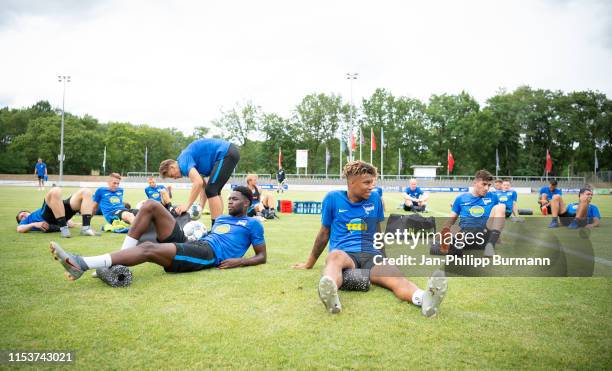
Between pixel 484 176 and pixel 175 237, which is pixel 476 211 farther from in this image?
pixel 175 237

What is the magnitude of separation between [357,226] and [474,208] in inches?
142

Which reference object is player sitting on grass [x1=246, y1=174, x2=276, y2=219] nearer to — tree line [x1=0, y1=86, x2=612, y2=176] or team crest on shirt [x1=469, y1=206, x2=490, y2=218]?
team crest on shirt [x1=469, y1=206, x2=490, y2=218]

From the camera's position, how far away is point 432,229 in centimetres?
955

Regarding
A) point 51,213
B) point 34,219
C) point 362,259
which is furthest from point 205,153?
point 362,259

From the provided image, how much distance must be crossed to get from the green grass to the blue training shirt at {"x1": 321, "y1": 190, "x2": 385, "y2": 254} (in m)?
0.56

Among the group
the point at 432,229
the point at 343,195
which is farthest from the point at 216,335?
the point at 432,229

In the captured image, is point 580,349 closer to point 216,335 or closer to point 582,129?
point 216,335

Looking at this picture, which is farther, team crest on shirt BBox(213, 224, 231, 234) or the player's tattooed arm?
team crest on shirt BBox(213, 224, 231, 234)

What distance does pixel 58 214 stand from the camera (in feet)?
27.9

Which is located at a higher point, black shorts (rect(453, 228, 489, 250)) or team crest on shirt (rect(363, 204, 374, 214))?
team crest on shirt (rect(363, 204, 374, 214))

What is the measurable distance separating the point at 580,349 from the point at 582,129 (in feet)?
268

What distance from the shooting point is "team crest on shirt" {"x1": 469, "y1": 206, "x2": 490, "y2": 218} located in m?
7.20

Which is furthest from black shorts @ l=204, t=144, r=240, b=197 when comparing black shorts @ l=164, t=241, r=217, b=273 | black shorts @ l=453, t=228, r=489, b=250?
black shorts @ l=453, t=228, r=489, b=250

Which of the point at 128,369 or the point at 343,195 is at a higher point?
the point at 343,195
